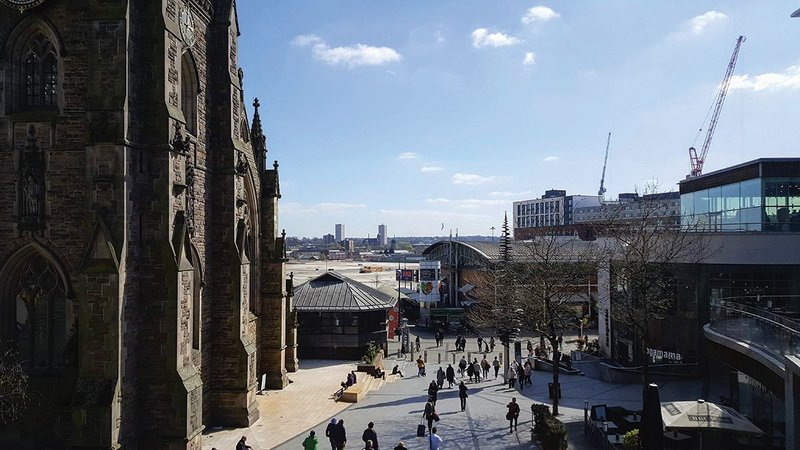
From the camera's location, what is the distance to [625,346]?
105 feet

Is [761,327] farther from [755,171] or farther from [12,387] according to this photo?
[12,387]

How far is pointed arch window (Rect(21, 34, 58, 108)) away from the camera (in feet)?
49.3

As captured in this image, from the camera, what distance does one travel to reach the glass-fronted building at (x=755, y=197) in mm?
26906

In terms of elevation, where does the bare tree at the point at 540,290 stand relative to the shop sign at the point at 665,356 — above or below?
above

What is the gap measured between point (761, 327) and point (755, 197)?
44.0 feet

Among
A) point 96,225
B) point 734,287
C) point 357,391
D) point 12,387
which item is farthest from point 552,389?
point 12,387

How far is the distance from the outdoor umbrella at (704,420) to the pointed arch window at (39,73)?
697 inches

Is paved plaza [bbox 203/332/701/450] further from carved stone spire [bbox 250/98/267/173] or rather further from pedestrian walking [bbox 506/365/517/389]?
carved stone spire [bbox 250/98/267/173]

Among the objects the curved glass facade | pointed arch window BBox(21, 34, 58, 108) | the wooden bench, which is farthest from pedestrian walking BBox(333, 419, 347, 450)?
the curved glass facade

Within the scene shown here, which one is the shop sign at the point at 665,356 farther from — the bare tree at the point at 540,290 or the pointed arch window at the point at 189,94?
the pointed arch window at the point at 189,94

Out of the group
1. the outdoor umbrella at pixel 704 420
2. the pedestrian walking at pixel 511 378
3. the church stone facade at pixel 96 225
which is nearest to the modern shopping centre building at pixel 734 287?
the outdoor umbrella at pixel 704 420

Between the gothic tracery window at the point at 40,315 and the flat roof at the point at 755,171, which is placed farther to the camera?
the flat roof at the point at 755,171

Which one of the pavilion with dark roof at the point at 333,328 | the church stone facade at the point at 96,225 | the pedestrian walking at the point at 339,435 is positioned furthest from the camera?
the pavilion with dark roof at the point at 333,328

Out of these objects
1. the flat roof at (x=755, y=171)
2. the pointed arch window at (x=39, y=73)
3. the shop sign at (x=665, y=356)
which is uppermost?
the pointed arch window at (x=39, y=73)
